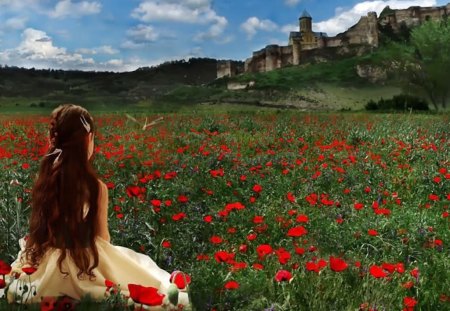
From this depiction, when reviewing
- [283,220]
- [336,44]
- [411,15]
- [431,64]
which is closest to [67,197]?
[283,220]

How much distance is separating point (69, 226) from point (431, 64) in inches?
1611

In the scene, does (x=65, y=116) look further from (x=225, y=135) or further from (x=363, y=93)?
(x=363, y=93)

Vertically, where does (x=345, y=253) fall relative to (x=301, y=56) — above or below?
below

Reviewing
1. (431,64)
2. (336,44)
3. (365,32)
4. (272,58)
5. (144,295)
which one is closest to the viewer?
(144,295)

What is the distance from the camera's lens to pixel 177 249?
16.3ft

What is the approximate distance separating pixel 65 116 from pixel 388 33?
93626 millimetres

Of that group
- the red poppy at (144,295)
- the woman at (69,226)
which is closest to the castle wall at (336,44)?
the woman at (69,226)

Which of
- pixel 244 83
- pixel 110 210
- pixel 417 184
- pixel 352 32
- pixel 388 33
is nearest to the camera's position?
pixel 110 210

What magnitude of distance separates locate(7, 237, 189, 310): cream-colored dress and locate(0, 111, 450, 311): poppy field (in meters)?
0.31

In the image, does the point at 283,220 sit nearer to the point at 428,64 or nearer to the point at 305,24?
the point at 428,64

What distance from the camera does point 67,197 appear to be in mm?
3420

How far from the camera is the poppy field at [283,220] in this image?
366cm

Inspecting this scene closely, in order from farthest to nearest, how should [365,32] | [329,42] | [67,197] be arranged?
[329,42]
[365,32]
[67,197]

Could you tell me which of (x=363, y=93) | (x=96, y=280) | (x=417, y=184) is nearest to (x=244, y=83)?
(x=363, y=93)
